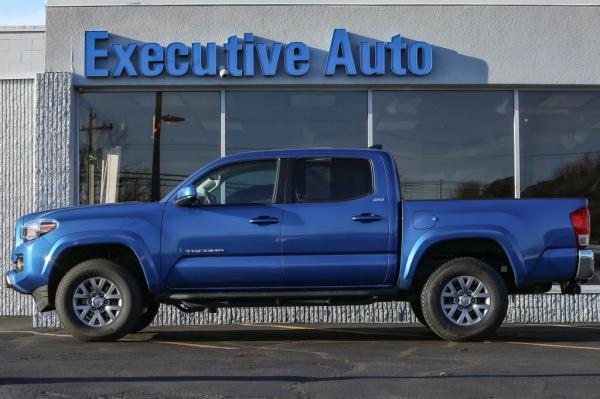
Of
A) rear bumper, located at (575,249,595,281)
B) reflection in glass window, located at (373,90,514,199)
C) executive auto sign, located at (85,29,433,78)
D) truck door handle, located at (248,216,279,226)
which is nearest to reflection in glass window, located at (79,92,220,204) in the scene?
executive auto sign, located at (85,29,433,78)

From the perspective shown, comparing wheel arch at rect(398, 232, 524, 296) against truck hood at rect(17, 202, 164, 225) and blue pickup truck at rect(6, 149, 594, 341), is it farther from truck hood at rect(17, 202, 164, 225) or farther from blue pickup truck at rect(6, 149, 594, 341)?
truck hood at rect(17, 202, 164, 225)

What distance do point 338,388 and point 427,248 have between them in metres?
2.80

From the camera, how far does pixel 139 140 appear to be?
40.1ft

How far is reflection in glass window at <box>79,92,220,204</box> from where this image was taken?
1219cm

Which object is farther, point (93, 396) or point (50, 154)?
point (50, 154)

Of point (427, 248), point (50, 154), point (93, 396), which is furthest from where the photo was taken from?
point (50, 154)

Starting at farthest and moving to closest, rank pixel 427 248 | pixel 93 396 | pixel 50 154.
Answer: pixel 50 154, pixel 427 248, pixel 93 396

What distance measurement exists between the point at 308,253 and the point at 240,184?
100 centimetres

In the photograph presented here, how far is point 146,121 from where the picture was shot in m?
12.2

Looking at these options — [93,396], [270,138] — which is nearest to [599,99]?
[270,138]

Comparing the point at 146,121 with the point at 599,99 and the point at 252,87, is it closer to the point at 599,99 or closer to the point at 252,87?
the point at 252,87

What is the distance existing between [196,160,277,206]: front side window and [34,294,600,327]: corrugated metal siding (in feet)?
9.62

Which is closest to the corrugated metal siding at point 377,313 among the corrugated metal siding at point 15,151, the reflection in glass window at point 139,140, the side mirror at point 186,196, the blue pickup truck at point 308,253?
the reflection in glass window at point 139,140

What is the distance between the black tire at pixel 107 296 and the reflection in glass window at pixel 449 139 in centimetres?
461
